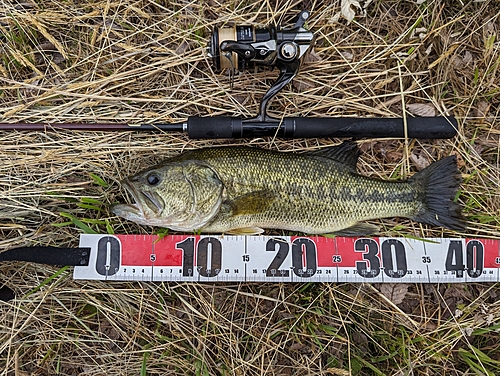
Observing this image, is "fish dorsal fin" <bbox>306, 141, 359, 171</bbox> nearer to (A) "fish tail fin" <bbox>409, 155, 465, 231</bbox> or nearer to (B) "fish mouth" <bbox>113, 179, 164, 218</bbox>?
(A) "fish tail fin" <bbox>409, 155, 465, 231</bbox>

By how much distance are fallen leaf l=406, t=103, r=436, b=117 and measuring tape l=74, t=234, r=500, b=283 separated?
126 cm

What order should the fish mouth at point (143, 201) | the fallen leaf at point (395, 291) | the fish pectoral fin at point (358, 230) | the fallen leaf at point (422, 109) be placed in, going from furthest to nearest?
the fallen leaf at point (422, 109) < the fallen leaf at point (395, 291) < the fish pectoral fin at point (358, 230) < the fish mouth at point (143, 201)

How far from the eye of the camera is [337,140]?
3.64 meters

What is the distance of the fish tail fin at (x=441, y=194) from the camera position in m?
3.38

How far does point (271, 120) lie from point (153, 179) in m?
1.16

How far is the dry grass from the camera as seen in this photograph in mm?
3338

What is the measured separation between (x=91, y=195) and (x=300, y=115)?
2125 mm

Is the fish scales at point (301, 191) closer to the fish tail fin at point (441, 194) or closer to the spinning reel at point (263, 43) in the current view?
the fish tail fin at point (441, 194)

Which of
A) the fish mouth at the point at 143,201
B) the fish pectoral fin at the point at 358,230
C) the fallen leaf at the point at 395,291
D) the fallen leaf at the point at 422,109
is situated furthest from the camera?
the fallen leaf at the point at 422,109

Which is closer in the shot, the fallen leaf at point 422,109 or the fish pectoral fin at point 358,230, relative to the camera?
the fish pectoral fin at point 358,230

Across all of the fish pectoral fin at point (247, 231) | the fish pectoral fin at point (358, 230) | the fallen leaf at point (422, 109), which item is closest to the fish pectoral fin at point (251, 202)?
the fish pectoral fin at point (247, 231)

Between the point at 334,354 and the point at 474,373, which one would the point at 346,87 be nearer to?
the point at 334,354

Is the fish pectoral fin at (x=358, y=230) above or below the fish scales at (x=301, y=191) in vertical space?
below

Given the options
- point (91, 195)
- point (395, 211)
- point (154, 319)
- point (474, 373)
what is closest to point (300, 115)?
point (395, 211)
